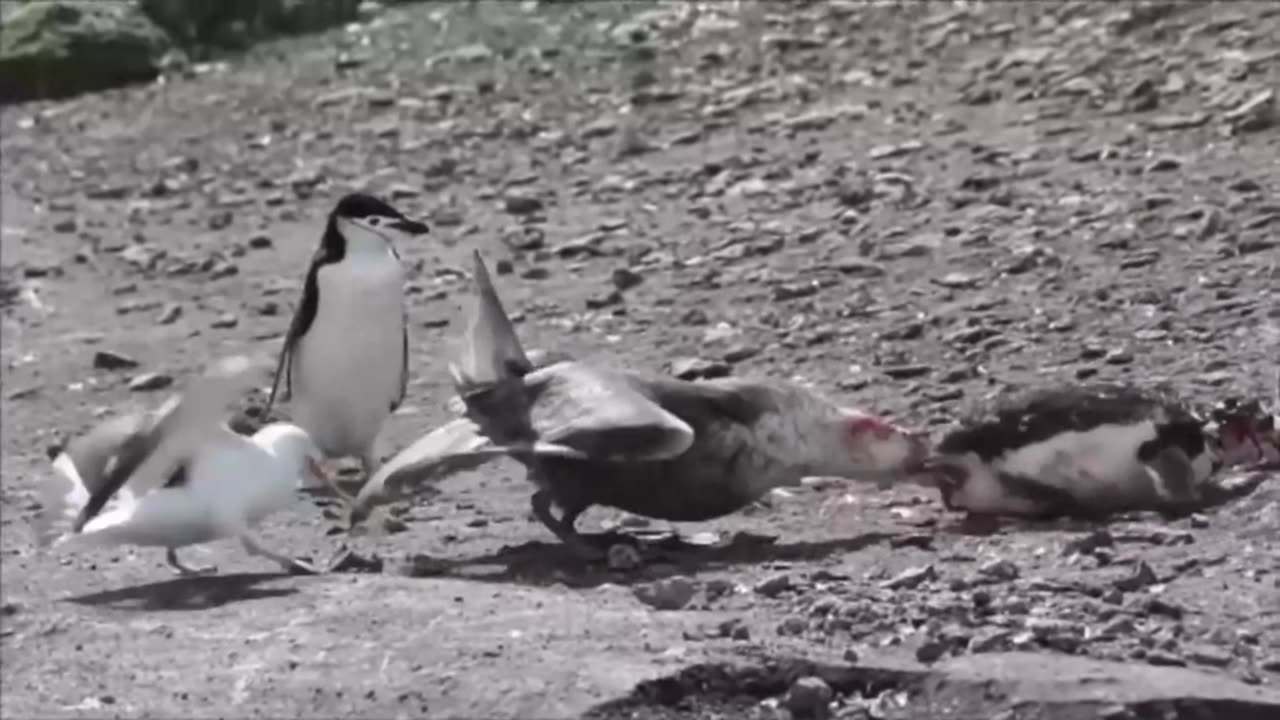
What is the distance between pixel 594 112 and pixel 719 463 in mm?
1978

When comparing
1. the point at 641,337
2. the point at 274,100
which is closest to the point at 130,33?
the point at 274,100

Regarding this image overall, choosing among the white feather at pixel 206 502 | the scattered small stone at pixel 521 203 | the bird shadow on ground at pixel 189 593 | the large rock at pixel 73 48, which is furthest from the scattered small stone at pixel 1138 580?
the large rock at pixel 73 48

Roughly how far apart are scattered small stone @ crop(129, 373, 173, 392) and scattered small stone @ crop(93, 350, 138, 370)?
0.09m

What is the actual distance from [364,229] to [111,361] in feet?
1.86

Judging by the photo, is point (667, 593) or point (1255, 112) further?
point (1255, 112)

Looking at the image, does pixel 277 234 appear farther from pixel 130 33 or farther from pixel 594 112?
pixel 130 33

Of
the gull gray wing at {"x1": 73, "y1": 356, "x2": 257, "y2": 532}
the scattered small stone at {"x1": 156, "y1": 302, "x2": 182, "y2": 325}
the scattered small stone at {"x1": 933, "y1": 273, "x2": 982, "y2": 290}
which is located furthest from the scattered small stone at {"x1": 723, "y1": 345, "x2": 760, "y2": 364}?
the scattered small stone at {"x1": 156, "y1": 302, "x2": 182, "y2": 325}

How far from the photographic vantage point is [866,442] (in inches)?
79.8

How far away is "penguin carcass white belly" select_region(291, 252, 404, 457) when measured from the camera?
2658 millimetres

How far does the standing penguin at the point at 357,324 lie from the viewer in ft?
8.75

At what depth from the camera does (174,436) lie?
6.17ft

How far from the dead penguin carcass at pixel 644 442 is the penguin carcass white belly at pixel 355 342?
0.58 metres

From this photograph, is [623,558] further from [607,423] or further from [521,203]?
[521,203]

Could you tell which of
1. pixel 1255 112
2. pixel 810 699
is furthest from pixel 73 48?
pixel 810 699
